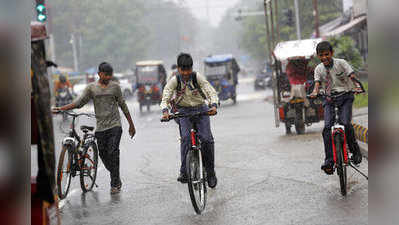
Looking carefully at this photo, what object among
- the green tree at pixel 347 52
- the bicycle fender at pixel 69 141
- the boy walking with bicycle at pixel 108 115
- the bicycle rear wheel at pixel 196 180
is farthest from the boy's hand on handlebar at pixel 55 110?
the green tree at pixel 347 52

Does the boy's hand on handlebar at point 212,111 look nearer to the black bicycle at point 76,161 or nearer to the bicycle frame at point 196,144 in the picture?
the bicycle frame at point 196,144

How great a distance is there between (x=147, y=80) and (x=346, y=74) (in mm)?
25522

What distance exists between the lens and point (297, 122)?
46.5 ft

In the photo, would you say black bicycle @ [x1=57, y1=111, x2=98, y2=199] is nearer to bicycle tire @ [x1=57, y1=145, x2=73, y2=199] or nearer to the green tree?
bicycle tire @ [x1=57, y1=145, x2=73, y2=199]

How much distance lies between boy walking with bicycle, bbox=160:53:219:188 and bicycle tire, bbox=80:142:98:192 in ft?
4.35

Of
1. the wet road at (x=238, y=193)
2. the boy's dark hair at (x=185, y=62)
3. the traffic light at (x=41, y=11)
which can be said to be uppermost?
the traffic light at (x=41, y=11)

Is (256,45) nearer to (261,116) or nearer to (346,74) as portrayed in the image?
(261,116)

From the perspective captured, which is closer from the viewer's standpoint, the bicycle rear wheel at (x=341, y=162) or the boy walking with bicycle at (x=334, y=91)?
the bicycle rear wheel at (x=341, y=162)

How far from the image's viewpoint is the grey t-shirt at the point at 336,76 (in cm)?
748

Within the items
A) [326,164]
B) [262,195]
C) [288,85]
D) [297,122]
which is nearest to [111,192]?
[262,195]

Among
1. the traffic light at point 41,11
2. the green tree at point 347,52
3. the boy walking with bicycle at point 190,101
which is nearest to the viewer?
the boy walking with bicycle at point 190,101

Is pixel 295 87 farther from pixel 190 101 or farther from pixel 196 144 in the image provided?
pixel 196 144

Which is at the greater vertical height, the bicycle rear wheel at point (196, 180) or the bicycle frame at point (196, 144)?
the bicycle frame at point (196, 144)

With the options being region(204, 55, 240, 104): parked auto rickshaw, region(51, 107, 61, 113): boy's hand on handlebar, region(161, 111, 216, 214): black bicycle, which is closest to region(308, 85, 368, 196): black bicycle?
region(161, 111, 216, 214): black bicycle
